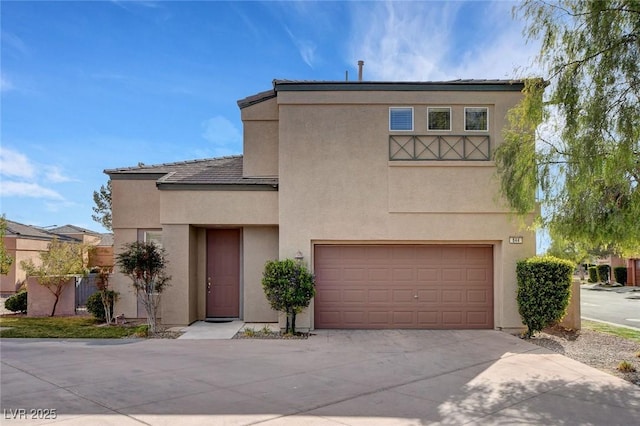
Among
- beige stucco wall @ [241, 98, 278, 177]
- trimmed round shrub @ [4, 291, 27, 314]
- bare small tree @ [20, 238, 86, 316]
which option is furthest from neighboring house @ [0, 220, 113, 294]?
beige stucco wall @ [241, 98, 278, 177]

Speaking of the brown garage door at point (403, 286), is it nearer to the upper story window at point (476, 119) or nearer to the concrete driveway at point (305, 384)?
the concrete driveway at point (305, 384)

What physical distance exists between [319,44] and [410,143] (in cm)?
471

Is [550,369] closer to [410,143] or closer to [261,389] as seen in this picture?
[261,389]

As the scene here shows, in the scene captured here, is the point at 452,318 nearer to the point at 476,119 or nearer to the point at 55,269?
the point at 476,119

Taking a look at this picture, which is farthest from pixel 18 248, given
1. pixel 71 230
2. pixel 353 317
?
pixel 353 317

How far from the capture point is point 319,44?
1455cm

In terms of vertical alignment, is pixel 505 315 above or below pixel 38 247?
below

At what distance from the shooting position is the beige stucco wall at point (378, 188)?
40.7 feet

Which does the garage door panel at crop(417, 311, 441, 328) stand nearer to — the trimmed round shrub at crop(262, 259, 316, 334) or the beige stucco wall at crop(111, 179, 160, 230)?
the trimmed round shrub at crop(262, 259, 316, 334)

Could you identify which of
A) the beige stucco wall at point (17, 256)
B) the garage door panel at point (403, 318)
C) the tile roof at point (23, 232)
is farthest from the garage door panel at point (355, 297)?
the tile roof at point (23, 232)

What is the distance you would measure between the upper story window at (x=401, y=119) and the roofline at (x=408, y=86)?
53 cm

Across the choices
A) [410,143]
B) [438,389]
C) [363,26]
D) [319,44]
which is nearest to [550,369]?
[438,389]

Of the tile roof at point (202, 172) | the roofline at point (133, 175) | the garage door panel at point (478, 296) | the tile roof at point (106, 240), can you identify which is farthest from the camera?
the tile roof at point (106, 240)

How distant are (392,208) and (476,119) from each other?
3.41 meters
